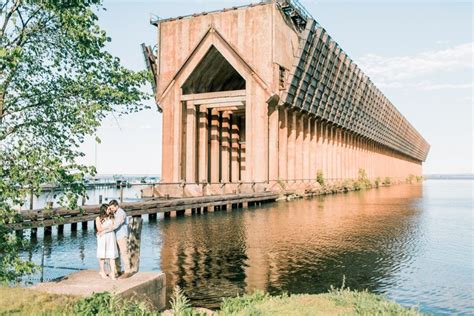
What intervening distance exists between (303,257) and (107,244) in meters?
7.99

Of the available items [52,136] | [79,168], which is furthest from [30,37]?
[79,168]

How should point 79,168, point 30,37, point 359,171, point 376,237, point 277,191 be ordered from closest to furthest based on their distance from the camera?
point 79,168, point 30,37, point 376,237, point 277,191, point 359,171

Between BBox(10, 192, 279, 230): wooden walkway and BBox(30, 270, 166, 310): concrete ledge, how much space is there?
8226 mm

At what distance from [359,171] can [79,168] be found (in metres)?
83.2

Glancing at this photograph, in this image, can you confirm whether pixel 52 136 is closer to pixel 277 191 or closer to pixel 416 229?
pixel 416 229

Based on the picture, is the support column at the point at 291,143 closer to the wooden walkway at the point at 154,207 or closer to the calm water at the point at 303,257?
the wooden walkway at the point at 154,207

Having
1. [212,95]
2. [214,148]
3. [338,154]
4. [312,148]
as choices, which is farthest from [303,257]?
[338,154]

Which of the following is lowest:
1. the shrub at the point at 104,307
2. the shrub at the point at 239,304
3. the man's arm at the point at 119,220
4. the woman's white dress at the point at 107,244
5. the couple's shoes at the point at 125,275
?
the shrub at the point at 239,304

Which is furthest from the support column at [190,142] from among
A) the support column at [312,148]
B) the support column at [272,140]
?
the support column at [312,148]

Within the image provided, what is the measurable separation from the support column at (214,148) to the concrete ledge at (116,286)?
1807 inches

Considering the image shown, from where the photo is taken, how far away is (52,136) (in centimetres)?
907

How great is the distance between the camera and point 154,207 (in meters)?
28.2

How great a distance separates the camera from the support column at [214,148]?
55.2 metres

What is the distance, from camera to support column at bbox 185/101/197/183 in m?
48.7
